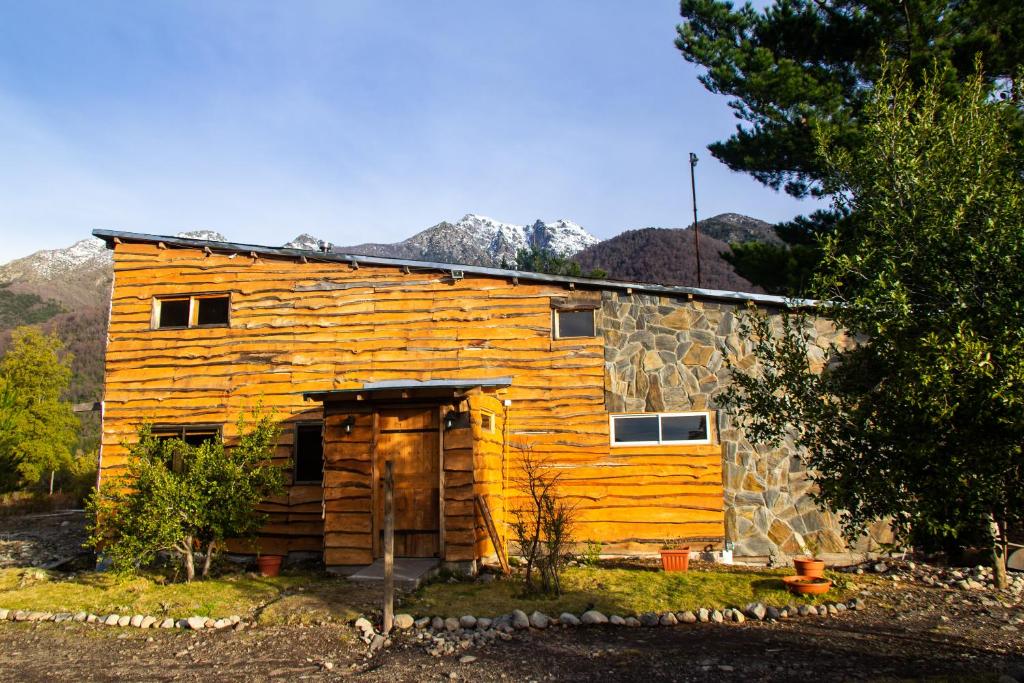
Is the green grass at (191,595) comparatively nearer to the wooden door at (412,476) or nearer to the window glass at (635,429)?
the wooden door at (412,476)

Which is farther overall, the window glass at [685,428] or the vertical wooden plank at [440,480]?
the window glass at [685,428]

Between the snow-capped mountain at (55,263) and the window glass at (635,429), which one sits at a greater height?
the snow-capped mountain at (55,263)

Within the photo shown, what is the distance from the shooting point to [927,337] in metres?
6.07

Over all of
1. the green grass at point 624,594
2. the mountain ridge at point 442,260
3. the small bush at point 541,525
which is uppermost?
the mountain ridge at point 442,260

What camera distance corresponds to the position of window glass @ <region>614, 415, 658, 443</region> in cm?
1391

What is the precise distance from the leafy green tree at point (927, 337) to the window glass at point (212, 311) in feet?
37.2

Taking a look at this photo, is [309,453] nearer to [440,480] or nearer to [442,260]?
[440,480]

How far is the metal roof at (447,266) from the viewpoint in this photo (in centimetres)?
1385

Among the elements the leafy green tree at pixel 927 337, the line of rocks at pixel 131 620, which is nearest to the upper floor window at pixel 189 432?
the line of rocks at pixel 131 620

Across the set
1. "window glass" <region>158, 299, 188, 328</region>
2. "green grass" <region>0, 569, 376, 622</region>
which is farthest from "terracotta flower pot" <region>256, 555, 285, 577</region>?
"window glass" <region>158, 299, 188, 328</region>

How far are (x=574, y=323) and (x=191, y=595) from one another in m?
7.76

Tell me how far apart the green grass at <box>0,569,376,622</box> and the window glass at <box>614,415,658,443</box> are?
5354 millimetres

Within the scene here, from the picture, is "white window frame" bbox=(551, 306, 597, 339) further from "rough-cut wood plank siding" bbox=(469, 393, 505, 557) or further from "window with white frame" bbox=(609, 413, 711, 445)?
"rough-cut wood plank siding" bbox=(469, 393, 505, 557)

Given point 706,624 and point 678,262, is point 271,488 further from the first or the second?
point 678,262
